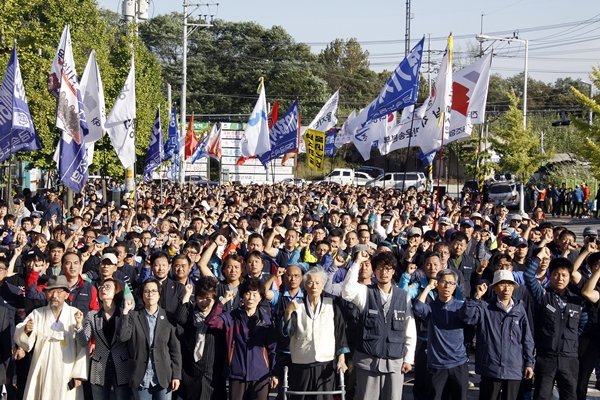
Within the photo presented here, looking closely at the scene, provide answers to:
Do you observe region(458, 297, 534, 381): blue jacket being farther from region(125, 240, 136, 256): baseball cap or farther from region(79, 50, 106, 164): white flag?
region(79, 50, 106, 164): white flag

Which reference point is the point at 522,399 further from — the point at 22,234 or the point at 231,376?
the point at 22,234

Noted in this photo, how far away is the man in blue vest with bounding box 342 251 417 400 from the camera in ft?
20.8

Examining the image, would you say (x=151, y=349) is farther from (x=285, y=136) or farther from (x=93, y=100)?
(x=285, y=136)

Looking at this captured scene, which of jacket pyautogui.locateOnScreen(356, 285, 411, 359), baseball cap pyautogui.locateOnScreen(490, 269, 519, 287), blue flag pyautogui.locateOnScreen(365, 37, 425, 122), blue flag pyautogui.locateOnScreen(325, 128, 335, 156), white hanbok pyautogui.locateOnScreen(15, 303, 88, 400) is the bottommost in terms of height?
white hanbok pyautogui.locateOnScreen(15, 303, 88, 400)

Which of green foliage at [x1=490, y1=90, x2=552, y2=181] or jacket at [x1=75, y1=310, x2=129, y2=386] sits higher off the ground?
green foliage at [x1=490, y1=90, x2=552, y2=181]

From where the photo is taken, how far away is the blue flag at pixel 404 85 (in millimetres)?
15234

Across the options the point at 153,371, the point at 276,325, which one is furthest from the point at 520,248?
the point at 153,371

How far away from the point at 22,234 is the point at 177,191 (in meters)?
16.7

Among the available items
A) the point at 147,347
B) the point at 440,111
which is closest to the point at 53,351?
the point at 147,347

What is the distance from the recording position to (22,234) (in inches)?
414

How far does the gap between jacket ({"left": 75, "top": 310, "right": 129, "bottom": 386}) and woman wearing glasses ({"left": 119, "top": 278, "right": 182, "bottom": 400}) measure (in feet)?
0.29

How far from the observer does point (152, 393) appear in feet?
21.5

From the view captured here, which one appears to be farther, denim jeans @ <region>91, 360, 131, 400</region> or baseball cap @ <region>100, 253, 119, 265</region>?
baseball cap @ <region>100, 253, 119, 265</region>

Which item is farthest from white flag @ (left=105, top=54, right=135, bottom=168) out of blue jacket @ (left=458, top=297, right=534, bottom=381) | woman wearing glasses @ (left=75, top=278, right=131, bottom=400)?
blue jacket @ (left=458, top=297, right=534, bottom=381)
